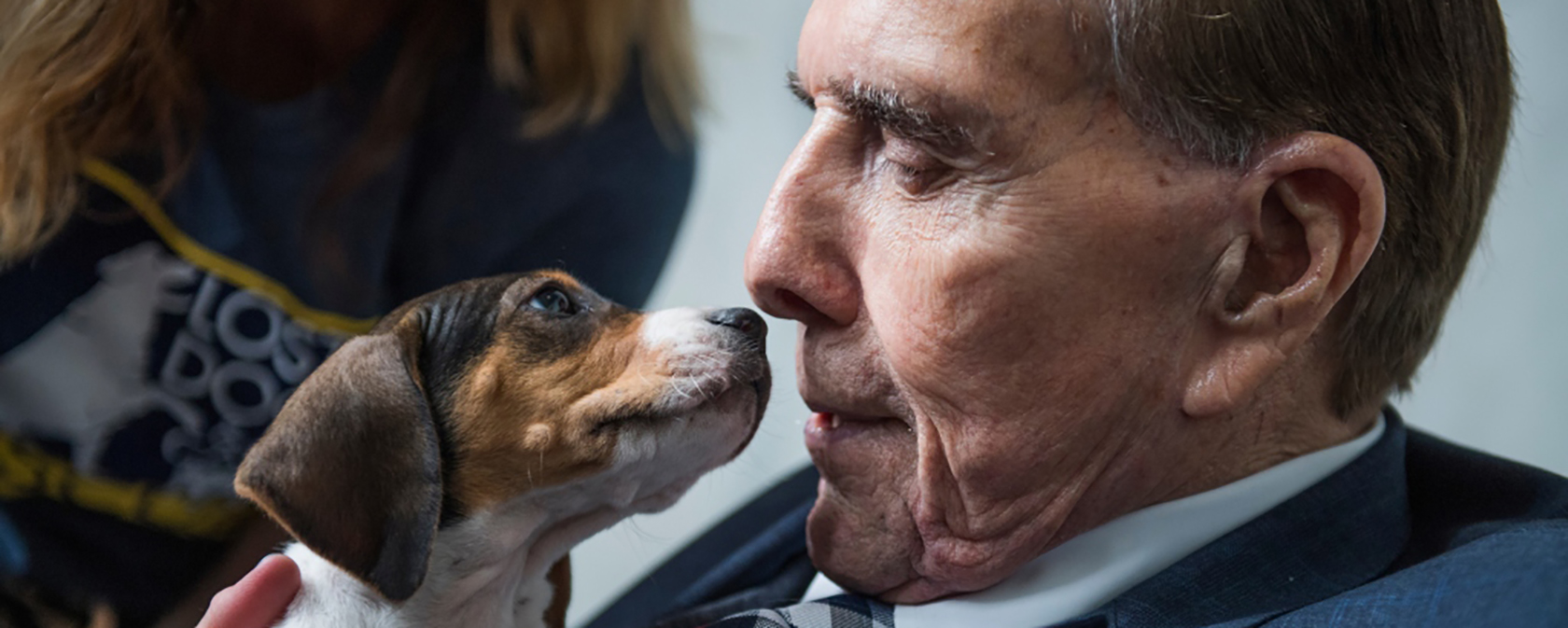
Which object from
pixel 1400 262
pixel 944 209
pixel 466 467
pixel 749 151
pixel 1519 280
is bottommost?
pixel 1519 280

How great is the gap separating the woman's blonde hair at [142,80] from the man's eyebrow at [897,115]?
815 mm

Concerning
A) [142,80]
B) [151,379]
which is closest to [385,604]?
[151,379]

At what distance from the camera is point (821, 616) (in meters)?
1.28

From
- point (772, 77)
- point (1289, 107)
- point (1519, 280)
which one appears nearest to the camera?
point (1289, 107)

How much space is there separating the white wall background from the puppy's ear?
0.58m

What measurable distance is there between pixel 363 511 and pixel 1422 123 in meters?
1.03

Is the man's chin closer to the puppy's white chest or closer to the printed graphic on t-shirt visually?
the puppy's white chest

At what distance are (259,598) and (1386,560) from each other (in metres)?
1.13

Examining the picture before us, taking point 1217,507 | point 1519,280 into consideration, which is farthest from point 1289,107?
point 1519,280

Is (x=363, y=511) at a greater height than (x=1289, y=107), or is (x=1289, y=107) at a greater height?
(x=1289, y=107)

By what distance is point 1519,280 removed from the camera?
214cm

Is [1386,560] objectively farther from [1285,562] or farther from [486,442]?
[486,442]

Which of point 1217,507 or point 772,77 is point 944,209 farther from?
point 772,77

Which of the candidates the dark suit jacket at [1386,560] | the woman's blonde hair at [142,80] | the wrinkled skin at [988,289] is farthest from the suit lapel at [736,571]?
the woman's blonde hair at [142,80]
